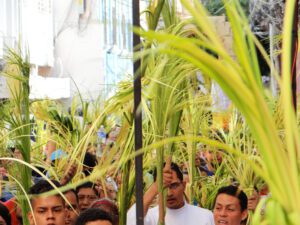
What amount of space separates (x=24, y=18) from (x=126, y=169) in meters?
14.9

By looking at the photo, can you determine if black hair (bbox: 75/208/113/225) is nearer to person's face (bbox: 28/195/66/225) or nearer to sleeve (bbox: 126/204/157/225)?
person's face (bbox: 28/195/66/225)

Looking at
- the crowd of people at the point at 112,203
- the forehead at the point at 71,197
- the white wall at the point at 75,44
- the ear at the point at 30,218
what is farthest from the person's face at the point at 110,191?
the white wall at the point at 75,44

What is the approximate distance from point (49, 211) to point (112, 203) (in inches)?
16.9

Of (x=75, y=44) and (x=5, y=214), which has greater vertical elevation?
(x=75, y=44)

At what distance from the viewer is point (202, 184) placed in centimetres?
666

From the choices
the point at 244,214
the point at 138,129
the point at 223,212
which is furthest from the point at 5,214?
the point at 138,129

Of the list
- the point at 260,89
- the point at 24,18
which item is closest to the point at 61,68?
the point at 24,18

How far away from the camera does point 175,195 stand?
5824 millimetres

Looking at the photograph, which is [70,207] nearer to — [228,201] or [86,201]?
[86,201]

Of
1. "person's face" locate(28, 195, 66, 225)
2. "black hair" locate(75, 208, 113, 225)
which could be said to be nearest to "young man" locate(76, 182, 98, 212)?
"person's face" locate(28, 195, 66, 225)

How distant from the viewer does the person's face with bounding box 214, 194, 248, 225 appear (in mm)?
5520

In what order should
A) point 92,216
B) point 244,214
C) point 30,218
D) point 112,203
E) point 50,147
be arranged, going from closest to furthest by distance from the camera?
point 92,216, point 30,218, point 112,203, point 244,214, point 50,147

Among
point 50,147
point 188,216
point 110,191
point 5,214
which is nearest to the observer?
point 5,214

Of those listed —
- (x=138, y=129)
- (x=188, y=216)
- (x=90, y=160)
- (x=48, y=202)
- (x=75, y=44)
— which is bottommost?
(x=188, y=216)
